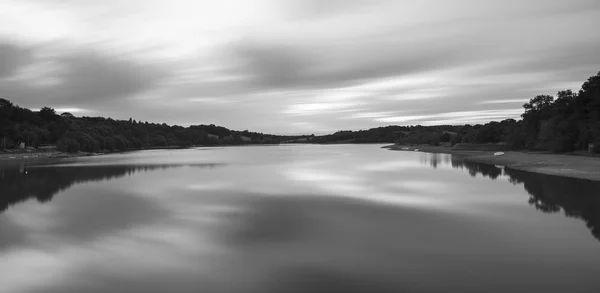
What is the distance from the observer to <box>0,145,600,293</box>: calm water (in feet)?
23.7

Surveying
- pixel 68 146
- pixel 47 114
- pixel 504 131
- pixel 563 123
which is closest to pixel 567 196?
pixel 563 123

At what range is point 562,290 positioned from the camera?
21.6ft

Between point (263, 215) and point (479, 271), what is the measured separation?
7.57 m

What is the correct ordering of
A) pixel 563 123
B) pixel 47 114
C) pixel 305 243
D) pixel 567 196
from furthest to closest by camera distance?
pixel 47 114
pixel 563 123
pixel 567 196
pixel 305 243

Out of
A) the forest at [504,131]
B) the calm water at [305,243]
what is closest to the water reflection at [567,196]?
the calm water at [305,243]

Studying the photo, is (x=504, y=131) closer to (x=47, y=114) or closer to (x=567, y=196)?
(x=567, y=196)

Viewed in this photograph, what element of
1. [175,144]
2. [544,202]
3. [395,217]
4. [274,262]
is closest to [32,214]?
[274,262]

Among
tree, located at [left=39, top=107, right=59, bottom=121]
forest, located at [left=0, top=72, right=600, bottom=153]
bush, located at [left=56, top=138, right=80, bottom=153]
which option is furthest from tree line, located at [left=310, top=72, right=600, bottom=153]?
tree, located at [left=39, top=107, right=59, bottom=121]

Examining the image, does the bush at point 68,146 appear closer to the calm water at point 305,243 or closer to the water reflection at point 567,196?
the calm water at point 305,243

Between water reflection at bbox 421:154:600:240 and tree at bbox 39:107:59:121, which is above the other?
tree at bbox 39:107:59:121

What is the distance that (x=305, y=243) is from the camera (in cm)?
→ 979

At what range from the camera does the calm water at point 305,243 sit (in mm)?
7227

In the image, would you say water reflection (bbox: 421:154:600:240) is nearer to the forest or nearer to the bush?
the forest

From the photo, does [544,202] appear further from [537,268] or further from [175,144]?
[175,144]
